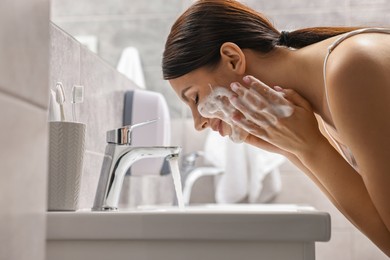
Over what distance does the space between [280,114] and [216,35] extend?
20 centimetres

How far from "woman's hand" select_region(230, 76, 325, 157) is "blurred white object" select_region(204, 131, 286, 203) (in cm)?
123

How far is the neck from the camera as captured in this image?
3.72ft

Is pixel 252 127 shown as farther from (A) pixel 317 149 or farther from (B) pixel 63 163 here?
(B) pixel 63 163

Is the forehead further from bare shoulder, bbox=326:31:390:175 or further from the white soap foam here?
bare shoulder, bbox=326:31:390:175

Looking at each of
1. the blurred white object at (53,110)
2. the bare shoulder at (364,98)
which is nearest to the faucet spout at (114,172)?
the blurred white object at (53,110)

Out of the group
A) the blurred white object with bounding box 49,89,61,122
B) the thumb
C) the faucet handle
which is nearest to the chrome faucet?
the faucet handle

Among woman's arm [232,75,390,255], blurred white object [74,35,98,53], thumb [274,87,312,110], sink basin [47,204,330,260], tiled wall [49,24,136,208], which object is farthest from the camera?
blurred white object [74,35,98,53]

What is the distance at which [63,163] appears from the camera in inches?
39.9

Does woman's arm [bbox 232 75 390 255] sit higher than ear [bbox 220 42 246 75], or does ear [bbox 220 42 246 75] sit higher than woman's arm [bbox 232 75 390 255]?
ear [bbox 220 42 246 75]

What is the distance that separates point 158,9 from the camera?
2.58 m

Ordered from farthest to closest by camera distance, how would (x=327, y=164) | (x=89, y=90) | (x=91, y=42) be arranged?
(x=91, y=42), (x=89, y=90), (x=327, y=164)

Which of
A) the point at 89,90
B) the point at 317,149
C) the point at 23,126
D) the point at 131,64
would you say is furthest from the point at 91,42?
the point at 23,126

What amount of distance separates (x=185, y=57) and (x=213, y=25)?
3.3 inches

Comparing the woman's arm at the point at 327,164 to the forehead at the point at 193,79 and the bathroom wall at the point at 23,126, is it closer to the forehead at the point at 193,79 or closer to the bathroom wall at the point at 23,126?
the forehead at the point at 193,79
